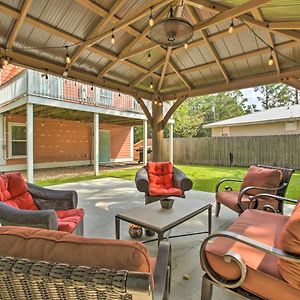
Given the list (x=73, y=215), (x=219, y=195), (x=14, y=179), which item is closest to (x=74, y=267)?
(x=73, y=215)

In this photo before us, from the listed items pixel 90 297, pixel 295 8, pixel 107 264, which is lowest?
pixel 90 297

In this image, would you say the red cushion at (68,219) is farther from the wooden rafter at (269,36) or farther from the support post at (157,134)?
the support post at (157,134)

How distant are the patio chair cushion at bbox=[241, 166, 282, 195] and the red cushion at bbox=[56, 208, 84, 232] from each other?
8.89ft

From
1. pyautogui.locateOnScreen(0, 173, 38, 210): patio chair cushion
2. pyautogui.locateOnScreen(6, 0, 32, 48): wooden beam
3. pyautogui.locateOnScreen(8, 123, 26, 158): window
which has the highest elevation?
pyautogui.locateOnScreen(6, 0, 32, 48): wooden beam

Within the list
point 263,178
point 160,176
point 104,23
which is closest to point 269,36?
point 263,178

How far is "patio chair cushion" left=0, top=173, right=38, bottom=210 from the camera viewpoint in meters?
2.78

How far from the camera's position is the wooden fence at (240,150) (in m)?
10.6

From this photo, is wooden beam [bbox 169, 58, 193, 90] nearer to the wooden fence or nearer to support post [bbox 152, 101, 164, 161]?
support post [bbox 152, 101, 164, 161]

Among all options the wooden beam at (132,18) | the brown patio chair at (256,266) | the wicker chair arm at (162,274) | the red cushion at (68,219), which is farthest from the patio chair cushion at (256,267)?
the wooden beam at (132,18)

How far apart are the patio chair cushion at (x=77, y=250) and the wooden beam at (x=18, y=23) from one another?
3636 millimetres

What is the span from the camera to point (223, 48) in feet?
17.0

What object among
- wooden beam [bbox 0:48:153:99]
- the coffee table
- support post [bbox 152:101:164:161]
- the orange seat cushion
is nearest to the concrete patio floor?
the coffee table

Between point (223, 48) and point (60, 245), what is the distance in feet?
17.9

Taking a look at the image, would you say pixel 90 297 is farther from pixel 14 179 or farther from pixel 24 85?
pixel 24 85
